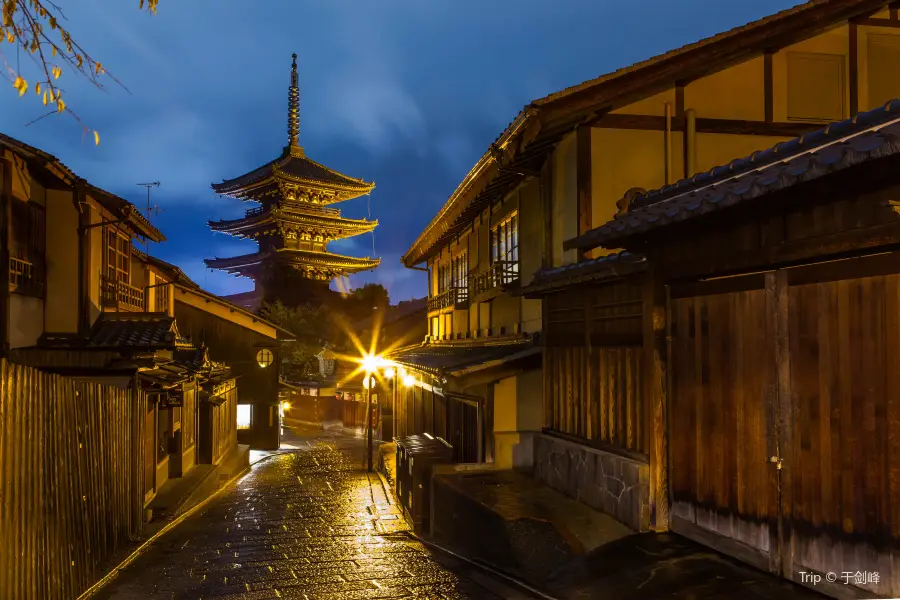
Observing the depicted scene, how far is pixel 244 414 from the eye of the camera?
30.2m

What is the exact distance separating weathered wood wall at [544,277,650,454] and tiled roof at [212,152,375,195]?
4183 cm

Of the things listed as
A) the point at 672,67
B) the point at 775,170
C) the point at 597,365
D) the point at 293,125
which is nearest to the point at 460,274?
the point at 672,67

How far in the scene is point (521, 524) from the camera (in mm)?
8625

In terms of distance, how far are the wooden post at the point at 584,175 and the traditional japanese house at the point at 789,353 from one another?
390cm

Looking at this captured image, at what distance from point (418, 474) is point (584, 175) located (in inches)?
287

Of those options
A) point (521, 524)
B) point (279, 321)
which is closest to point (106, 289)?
point (521, 524)

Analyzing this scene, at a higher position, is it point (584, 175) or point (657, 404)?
point (584, 175)

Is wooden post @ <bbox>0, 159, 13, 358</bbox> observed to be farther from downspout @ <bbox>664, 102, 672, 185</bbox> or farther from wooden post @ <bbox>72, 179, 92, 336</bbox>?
downspout @ <bbox>664, 102, 672, 185</bbox>

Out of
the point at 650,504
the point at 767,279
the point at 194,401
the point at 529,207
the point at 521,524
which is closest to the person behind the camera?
the point at 767,279

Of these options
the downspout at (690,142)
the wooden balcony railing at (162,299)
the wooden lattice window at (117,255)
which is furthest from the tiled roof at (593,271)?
the wooden balcony railing at (162,299)

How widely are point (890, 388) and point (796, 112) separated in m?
9.16

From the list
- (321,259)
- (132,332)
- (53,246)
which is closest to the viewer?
(53,246)

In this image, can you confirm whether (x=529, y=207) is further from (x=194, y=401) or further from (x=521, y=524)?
(x=194, y=401)

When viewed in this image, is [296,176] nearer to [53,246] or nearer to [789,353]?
[53,246]
